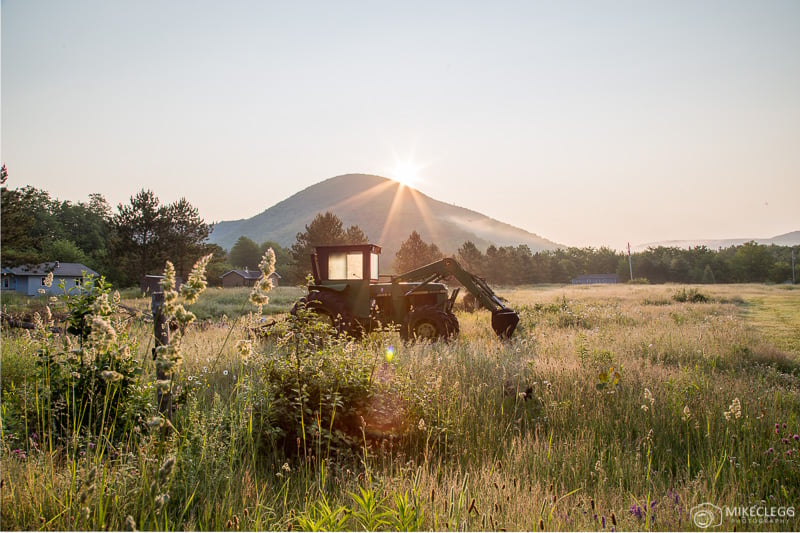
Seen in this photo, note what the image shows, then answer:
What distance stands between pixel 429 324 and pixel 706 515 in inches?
309

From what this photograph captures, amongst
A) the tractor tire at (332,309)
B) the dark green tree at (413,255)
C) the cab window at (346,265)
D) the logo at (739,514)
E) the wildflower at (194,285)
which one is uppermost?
the dark green tree at (413,255)

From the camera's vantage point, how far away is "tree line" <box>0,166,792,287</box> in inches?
1471

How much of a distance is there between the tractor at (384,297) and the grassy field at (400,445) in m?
2.66

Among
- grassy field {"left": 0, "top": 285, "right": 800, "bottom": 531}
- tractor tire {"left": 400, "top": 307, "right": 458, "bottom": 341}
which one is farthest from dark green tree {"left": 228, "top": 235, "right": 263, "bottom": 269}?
grassy field {"left": 0, "top": 285, "right": 800, "bottom": 531}

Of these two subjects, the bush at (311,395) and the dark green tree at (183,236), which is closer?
the bush at (311,395)

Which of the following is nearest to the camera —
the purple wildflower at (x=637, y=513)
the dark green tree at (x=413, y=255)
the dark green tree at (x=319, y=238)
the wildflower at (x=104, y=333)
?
the wildflower at (x=104, y=333)

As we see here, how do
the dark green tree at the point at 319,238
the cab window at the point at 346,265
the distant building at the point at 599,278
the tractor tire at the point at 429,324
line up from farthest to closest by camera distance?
the distant building at the point at 599,278 < the dark green tree at the point at 319,238 < the cab window at the point at 346,265 < the tractor tire at the point at 429,324

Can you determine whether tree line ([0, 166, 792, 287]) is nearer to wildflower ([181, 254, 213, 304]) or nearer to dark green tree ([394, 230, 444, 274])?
dark green tree ([394, 230, 444, 274])

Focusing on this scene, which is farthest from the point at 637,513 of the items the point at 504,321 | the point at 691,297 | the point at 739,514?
the point at 691,297

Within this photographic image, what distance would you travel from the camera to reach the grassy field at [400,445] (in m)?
3.07

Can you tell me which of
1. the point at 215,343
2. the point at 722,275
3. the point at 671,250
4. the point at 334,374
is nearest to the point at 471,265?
the point at 722,275

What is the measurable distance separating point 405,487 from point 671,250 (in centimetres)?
7995

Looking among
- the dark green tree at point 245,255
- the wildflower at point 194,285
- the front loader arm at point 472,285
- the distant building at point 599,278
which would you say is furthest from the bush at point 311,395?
the dark green tree at point 245,255

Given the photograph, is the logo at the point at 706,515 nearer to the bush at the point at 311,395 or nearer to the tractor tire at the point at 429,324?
the bush at the point at 311,395
